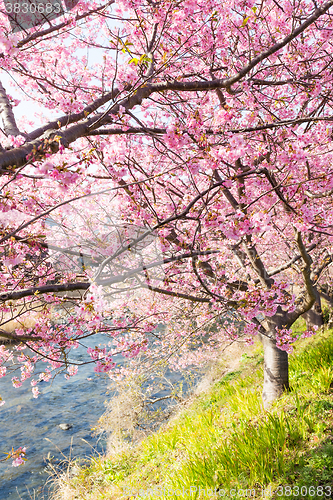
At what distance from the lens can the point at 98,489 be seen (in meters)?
5.06

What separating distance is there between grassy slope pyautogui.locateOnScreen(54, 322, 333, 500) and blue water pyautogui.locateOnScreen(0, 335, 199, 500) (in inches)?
64.3

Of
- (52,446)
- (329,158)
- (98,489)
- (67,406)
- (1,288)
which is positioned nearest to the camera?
(1,288)

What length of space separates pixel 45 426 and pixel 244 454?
741cm

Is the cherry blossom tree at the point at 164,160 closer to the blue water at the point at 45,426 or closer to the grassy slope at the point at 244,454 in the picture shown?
the grassy slope at the point at 244,454

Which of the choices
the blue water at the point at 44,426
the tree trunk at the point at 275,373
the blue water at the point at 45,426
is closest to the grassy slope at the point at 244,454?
the tree trunk at the point at 275,373

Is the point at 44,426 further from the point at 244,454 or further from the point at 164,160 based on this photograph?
the point at 164,160

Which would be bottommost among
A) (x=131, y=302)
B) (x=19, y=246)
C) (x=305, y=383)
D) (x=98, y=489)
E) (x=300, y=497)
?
(x=98, y=489)

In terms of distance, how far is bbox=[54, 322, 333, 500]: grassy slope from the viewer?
3.06 metres

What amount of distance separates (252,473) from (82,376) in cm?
956

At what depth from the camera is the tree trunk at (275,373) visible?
4.93m

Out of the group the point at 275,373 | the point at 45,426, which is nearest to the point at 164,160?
the point at 275,373

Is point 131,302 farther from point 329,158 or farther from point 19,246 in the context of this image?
point 329,158

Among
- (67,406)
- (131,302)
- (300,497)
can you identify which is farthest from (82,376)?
(300,497)

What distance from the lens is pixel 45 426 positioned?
8.64 meters
